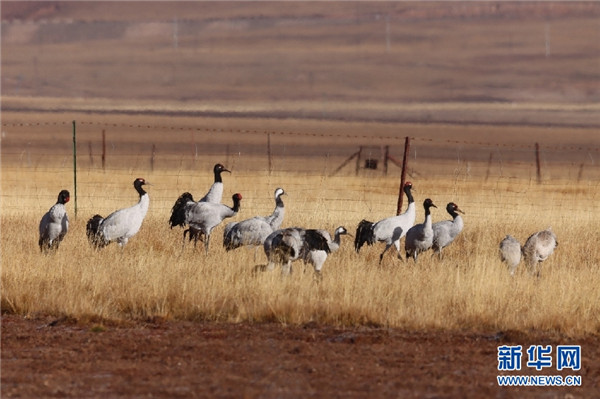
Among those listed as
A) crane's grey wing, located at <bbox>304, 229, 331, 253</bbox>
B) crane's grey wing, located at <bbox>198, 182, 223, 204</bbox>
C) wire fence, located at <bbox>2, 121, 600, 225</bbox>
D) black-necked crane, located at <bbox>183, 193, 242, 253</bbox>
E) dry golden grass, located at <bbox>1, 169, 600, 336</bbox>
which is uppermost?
wire fence, located at <bbox>2, 121, 600, 225</bbox>

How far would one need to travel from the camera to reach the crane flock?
12672 mm

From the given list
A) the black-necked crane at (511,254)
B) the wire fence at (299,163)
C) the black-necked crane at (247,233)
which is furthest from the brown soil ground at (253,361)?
the wire fence at (299,163)

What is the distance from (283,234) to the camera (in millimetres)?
12570

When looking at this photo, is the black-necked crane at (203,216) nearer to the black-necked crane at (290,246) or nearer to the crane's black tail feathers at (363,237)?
the crane's black tail feathers at (363,237)

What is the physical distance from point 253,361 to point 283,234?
3.71m

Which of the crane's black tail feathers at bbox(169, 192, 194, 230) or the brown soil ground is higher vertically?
the crane's black tail feathers at bbox(169, 192, 194, 230)

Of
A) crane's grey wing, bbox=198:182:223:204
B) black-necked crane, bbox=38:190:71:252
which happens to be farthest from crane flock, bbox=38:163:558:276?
crane's grey wing, bbox=198:182:223:204

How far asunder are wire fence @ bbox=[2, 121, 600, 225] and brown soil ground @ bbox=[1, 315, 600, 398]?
7910mm

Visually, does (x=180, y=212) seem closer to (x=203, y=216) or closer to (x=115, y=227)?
(x=203, y=216)

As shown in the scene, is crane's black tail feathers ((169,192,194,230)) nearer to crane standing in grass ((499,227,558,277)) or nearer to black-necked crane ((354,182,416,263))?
black-necked crane ((354,182,416,263))

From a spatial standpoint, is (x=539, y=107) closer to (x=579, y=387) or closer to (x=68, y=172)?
(x=68, y=172)

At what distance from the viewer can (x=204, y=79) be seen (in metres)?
113

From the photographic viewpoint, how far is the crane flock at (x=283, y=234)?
12.7 meters

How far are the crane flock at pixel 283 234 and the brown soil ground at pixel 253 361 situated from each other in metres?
2.24
